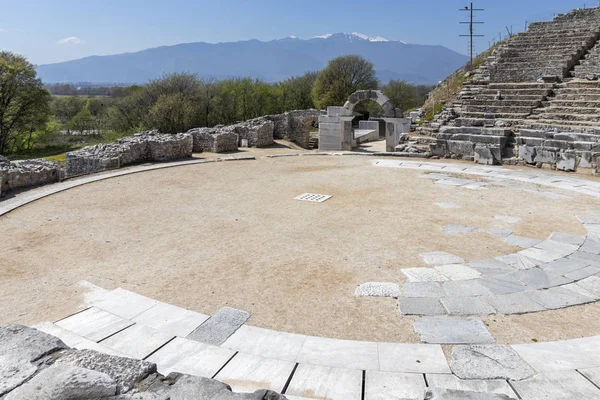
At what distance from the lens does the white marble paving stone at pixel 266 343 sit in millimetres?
4246

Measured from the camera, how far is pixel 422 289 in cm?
559

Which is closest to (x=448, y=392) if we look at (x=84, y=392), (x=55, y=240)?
(x=84, y=392)

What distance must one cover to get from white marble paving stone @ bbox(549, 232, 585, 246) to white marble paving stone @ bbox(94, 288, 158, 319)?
21.9 feet

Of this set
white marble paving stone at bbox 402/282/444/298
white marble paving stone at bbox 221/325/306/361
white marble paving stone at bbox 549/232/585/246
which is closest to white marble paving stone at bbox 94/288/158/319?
white marble paving stone at bbox 221/325/306/361

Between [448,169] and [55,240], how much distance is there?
A: 1166 cm

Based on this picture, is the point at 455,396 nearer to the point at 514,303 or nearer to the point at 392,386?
the point at 392,386

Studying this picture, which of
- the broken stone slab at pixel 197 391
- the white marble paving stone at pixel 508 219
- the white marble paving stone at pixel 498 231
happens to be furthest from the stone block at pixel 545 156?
the broken stone slab at pixel 197 391

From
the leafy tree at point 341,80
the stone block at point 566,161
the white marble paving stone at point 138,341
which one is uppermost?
the leafy tree at point 341,80

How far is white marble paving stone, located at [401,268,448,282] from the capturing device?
589 centimetres

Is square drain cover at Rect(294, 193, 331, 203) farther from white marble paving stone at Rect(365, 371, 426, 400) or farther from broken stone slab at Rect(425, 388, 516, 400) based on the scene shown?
broken stone slab at Rect(425, 388, 516, 400)

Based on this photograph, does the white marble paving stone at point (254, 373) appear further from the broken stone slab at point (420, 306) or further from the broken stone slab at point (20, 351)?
the broken stone slab at point (420, 306)

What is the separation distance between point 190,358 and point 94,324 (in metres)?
1.42

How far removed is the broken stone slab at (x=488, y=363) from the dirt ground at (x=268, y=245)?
1.20 ft

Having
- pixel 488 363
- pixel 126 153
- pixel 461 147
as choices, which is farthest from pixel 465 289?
pixel 126 153
